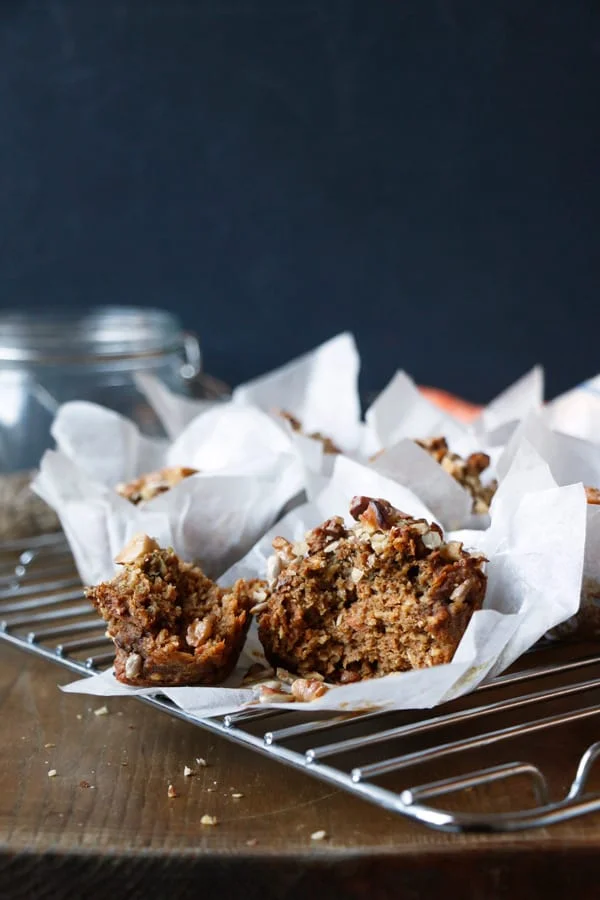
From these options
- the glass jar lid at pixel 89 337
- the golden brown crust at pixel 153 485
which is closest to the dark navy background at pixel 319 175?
the glass jar lid at pixel 89 337

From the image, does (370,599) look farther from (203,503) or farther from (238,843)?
(203,503)

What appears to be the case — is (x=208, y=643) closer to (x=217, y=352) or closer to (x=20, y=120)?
(x=217, y=352)

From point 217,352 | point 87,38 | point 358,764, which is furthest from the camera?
point 217,352

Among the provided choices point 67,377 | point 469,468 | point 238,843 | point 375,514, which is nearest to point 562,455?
point 469,468

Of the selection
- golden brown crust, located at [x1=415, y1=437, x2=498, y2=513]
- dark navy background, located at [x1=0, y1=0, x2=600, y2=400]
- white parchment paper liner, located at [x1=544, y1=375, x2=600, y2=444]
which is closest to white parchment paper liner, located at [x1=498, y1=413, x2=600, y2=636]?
golden brown crust, located at [x1=415, y1=437, x2=498, y2=513]

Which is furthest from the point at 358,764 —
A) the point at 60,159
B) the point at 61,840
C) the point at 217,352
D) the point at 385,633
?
the point at 60,159

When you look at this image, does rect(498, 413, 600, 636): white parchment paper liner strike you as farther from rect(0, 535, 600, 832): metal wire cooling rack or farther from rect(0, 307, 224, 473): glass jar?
rect(0, 307, 224, 473): glass jar
